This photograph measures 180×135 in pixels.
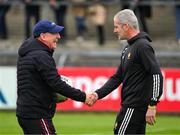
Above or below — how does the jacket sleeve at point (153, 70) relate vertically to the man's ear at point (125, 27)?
below

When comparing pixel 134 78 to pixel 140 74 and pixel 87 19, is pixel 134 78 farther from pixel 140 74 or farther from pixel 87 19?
pixel 87 19

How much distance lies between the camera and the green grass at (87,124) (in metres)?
15.6

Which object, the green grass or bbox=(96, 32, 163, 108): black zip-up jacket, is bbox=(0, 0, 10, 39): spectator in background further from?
bbox=(96, 32, 163, 108): black zip-up jacket

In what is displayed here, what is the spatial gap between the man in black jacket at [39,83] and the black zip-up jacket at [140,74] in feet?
2.76

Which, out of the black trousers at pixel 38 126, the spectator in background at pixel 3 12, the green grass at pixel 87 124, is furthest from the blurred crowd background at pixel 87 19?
the black trousers at pixel 38 126

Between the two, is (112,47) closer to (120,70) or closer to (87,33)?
(87,33)

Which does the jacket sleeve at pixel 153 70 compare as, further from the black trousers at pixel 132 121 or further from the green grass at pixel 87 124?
the green grass at pixel 87 124

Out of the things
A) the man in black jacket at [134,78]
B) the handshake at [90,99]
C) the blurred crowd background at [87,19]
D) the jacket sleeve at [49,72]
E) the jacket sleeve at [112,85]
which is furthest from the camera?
the blurred crowd background at [87,19]

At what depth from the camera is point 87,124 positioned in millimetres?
17125

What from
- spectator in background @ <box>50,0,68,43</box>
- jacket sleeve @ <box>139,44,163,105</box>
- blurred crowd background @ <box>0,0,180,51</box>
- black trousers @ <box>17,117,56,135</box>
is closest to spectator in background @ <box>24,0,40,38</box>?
blurred crowd background @ <box>0,0,180,51</box>

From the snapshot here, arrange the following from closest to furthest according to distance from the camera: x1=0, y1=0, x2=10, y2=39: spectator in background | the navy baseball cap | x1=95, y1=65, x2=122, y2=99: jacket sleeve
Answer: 1. the navy baseball cap
2. x1=95, y1=65, x2=122, y2=99: jacket sleeve
3. x1=0, y1=0, x2=10, y2=39: spectator in background

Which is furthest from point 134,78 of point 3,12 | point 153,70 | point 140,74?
point 3,12

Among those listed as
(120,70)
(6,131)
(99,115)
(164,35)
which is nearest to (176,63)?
(99,115)

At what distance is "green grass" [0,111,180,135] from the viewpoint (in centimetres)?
1562
